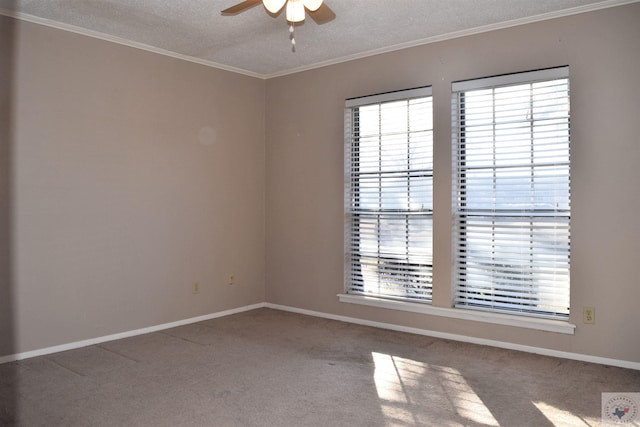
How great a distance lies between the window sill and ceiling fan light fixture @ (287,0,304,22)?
2690 mm

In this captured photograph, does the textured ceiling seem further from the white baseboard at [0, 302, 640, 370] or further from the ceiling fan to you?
the white baseboard at [0, 302, 640, 370]

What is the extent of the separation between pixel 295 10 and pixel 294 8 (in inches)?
0.6

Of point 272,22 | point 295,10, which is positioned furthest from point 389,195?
point 295,10

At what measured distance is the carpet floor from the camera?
9.25 ft

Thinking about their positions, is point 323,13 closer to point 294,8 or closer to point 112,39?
point 294,8

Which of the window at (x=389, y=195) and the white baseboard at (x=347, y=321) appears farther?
the window at (x=389, y=195)

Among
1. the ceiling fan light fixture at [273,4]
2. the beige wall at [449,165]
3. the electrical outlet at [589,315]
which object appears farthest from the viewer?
the electrical outlet at [589,315]

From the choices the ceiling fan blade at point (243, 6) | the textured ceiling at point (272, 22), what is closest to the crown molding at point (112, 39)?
the textured ceiling at point (272, 22)

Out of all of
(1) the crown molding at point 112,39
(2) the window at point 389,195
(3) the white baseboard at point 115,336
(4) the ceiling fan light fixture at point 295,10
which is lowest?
(3) the white baseboard at point 115,336

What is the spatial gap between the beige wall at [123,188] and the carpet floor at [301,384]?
16.5 inches

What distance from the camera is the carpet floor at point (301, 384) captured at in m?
2.82

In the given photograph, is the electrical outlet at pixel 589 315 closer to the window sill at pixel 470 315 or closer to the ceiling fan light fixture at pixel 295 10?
the window sill at pixel 470 315

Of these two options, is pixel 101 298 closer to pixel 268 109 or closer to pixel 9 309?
pixel 9 309

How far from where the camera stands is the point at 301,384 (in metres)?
3.33
